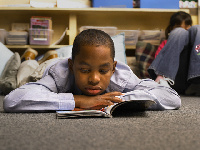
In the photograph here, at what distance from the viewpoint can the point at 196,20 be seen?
2600 millimetres

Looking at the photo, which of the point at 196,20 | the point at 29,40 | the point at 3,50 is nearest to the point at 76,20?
the point at 29,40

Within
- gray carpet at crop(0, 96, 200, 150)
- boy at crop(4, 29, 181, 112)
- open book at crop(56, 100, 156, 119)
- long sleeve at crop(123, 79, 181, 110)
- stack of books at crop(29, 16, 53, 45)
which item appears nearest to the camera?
gray carpet at crop(0, 96, 200, 150)

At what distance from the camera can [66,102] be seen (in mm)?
955

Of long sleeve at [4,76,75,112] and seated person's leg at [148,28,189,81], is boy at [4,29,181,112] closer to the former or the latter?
long sleeve at [4,76,75,112]

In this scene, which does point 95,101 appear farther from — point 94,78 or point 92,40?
point 92,40

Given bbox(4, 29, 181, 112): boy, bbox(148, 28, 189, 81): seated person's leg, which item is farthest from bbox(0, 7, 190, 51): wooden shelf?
bbox(4, 29, 181, 112): boy

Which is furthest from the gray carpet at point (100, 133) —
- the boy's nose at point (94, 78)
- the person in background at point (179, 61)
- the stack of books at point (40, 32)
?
the stack of books at point (40, 32)

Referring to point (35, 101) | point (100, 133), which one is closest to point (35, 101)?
point (35, 101)

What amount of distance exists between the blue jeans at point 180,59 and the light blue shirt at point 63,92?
60 cm

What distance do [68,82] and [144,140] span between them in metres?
0.56

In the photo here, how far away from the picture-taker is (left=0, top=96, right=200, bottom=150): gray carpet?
1.78 ft

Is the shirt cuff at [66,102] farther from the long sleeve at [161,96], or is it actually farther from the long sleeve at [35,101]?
the long sleeve at [161,96]

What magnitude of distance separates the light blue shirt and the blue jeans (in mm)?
600

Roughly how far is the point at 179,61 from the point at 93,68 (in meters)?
1.01
